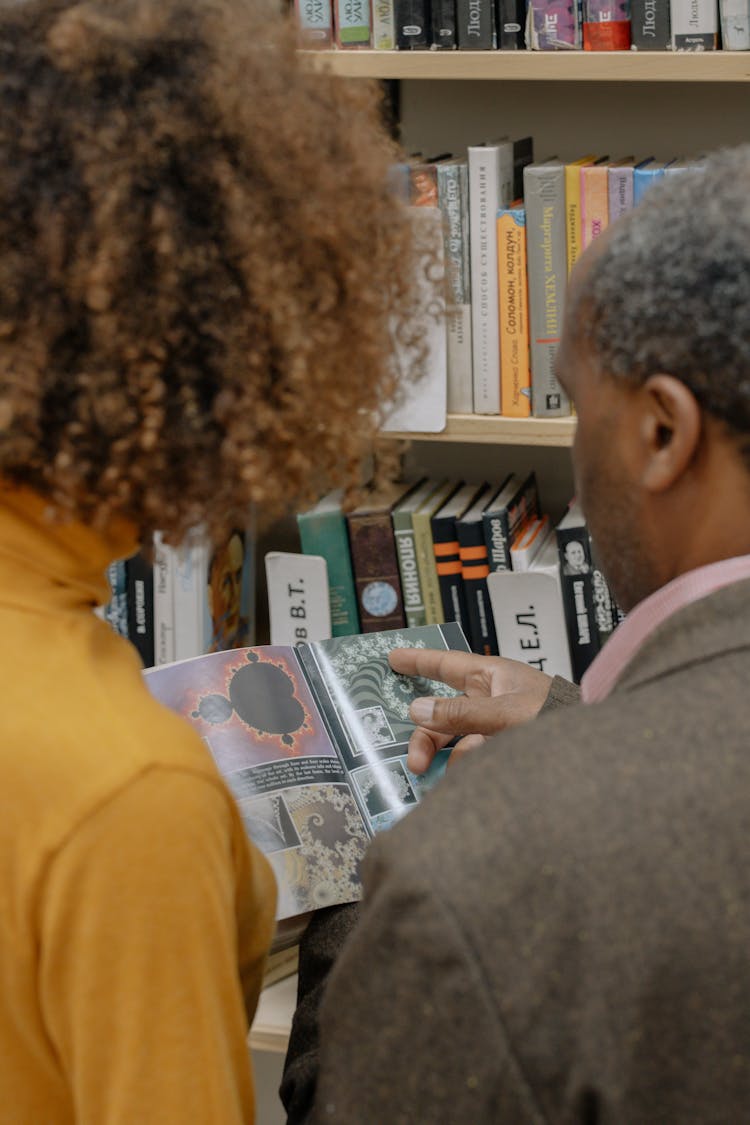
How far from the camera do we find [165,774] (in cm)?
52

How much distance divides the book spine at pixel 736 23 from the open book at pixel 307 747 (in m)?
0.72

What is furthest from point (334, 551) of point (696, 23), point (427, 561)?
point (696, 23)

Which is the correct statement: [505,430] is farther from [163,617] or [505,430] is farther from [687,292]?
[687,292]

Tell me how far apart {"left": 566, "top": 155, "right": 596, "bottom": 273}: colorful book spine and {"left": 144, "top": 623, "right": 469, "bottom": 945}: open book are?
0.51 meters

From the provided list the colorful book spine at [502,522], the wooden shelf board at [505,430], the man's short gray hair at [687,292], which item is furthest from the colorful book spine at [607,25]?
the man's short gray hair at [687,292]

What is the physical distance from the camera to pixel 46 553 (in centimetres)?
59

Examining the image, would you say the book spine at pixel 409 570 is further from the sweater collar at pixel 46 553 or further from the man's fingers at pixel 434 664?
the sweater collar at pixel 46 553

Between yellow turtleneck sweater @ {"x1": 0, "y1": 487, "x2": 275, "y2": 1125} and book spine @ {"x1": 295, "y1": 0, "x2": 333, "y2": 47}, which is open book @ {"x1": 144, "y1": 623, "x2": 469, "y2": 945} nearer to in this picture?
yellow turtleneck sweater @ {"x1": 0, "y1": 487, "x2": 275, "y2": 1125}

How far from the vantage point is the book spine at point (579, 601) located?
55.8 inches

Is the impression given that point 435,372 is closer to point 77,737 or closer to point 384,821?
point 384,821

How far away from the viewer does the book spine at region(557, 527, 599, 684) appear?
1418 mm

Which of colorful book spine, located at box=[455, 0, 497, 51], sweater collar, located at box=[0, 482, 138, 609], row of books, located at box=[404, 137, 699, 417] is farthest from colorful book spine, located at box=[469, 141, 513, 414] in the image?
sweater collar, located at box=[0, 482, 138, 609]

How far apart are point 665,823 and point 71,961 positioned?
0.27m

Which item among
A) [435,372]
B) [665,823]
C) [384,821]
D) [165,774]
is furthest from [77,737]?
[435,372]
